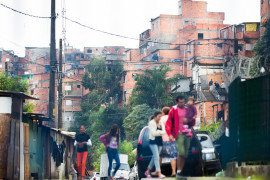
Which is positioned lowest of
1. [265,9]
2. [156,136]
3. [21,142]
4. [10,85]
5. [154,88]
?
[21,142]

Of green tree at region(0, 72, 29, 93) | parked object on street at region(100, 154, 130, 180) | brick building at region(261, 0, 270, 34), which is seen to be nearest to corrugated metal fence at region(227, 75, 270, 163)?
parked object on street at region(100, 154, 130, 180)

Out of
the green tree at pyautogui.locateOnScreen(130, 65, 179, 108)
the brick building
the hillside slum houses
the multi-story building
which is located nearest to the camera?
the hillside slum houses

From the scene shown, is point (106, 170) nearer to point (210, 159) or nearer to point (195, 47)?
point (210, 159)

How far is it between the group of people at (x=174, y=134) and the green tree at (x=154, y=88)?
61470mm

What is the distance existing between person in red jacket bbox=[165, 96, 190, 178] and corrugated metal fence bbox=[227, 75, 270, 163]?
1298 mm

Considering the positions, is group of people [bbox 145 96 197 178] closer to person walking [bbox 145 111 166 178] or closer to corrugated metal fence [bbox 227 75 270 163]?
person walking [bbox 145 111 166 178]

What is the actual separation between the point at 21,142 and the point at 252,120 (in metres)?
12.6

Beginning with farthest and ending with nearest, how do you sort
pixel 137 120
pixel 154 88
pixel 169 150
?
pixel 154 88
pixel 137 120
pixel 169 150

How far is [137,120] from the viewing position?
71188 mm

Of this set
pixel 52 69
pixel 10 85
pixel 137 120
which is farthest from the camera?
pixel 137 120

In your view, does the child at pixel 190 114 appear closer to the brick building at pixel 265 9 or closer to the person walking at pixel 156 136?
the person walking at pixel 156 136

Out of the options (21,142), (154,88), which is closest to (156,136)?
(21,142)

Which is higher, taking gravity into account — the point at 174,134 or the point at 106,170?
the point at 174,134

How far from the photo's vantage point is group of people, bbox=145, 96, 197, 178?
11250mm
